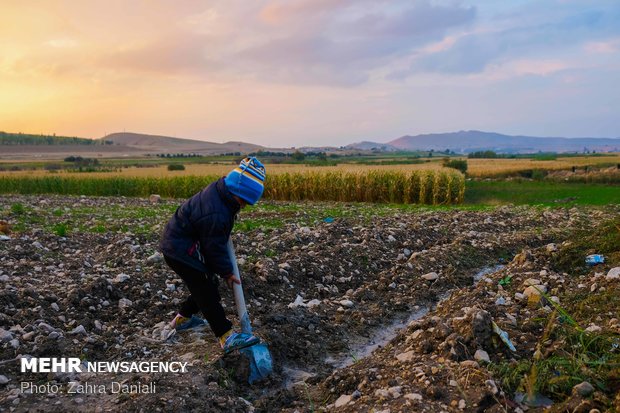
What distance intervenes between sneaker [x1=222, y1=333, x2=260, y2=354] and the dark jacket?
67 centimetres

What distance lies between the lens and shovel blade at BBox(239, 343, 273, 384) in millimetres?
4929

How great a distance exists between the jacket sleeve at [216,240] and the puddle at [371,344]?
1702 millimetres

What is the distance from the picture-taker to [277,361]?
5336 mm

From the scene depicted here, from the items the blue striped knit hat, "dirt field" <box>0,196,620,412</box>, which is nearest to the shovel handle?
"dirt field" <box>0,196,620,412</box>

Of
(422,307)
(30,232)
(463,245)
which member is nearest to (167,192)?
(30,232)

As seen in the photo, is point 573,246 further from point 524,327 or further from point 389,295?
point 524,327

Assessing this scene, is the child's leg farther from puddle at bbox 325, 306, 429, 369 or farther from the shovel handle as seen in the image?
puddle at bbox 325, 306, 429, 369

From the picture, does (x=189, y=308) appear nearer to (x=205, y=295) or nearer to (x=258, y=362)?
(x=205, y=295)

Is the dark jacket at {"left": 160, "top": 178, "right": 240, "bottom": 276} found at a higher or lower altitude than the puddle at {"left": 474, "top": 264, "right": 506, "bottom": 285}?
higher

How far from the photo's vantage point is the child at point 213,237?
480cm

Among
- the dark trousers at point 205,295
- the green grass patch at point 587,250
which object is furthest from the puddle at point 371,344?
the green grass patch at point 587,250

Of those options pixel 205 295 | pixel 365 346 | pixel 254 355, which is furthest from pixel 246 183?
pixel 365 346

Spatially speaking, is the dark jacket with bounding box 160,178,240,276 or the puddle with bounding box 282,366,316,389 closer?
the dark jacket with bounding box 160,178,240,276

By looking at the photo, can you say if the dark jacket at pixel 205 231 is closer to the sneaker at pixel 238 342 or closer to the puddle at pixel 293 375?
the sneaker at pixel 238 342
